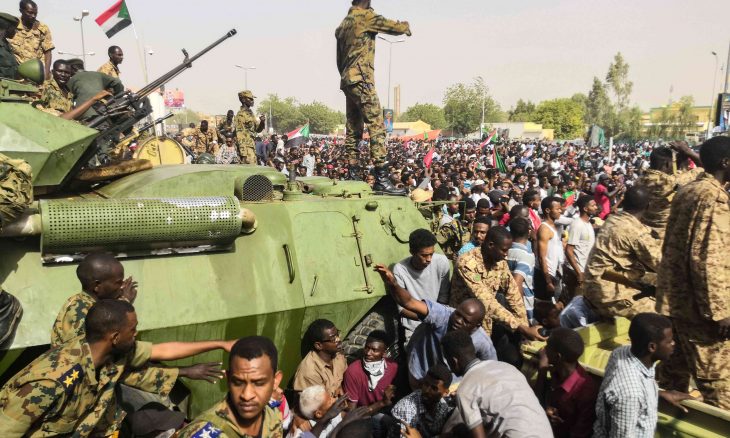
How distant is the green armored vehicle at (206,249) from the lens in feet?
13.3

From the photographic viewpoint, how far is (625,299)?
5.19m

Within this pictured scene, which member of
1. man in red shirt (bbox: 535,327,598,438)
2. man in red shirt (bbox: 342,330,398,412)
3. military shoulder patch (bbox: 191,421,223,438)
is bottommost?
man in red shirt (bbox: 342,330,398,412)

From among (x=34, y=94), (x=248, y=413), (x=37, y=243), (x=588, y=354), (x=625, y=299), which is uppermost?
(x=34, y=94)

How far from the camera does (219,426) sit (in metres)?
2.52

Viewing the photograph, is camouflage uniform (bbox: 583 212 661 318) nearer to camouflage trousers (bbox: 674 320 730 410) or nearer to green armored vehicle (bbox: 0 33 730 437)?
green armored vehicle (bbox: 0 33 730 437)

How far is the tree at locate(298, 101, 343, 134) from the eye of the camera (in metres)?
85.8

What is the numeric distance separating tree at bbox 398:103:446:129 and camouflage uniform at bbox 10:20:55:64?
273ft

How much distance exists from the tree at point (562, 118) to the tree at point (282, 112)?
3514 centimetres

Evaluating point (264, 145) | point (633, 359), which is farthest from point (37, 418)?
point (264, 145)

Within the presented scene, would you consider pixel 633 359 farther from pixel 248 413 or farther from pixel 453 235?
pixel 453 235

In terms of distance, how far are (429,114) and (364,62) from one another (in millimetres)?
86192

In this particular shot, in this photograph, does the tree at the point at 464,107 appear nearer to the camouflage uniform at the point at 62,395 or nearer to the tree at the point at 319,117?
the tree at the point at 319,117

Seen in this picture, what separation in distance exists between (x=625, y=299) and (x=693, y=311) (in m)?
1.20

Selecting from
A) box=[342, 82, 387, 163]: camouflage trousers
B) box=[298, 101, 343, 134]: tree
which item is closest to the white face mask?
box=[342, 82, 387, 163]: camouflage trousers
